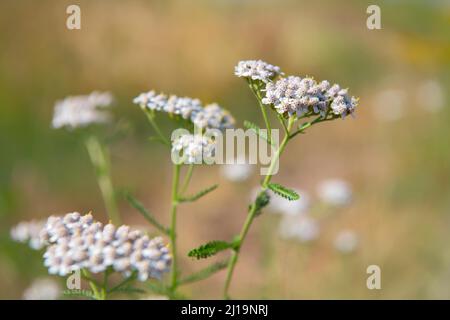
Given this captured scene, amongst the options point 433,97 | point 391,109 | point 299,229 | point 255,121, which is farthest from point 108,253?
point 255,121

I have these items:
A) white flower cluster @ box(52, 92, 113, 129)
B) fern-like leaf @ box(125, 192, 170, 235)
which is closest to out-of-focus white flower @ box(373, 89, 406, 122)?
white flower cluster @ box(52, 92, 113, 129)

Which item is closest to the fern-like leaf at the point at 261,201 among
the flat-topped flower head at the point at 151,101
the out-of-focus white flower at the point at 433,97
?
the flat-topped flower head at the point at 151,101

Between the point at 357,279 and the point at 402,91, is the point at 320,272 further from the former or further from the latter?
the point at 402,91

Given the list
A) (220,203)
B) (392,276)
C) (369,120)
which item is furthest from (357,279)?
(369,120)

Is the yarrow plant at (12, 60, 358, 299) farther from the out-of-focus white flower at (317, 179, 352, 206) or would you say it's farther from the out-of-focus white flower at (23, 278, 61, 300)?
the out-of-focus white flower at (317, 179, 352, 206)

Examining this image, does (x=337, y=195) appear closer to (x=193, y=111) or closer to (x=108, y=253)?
(x=193, y=111)
